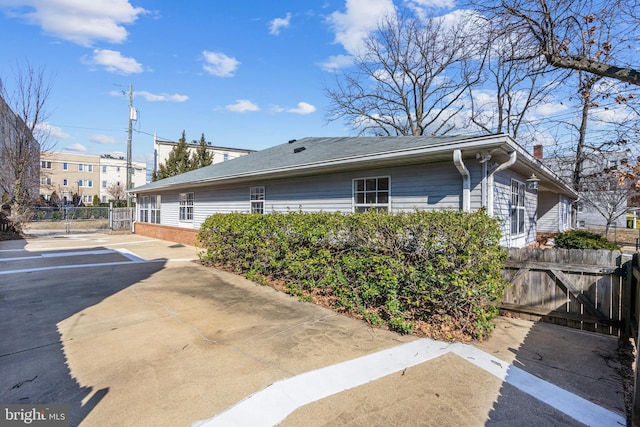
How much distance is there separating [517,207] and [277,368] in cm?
783

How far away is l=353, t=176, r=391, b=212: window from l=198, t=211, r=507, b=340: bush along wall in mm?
2112

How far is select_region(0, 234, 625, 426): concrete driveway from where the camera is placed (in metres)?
2.54

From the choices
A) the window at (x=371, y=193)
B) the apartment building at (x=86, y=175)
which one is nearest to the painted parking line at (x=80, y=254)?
the window at (x=371, y=193)

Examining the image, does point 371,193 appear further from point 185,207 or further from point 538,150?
point 538,150

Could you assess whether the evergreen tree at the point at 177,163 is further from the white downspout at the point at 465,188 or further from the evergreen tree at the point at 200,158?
the white downspout at the point at 465,188

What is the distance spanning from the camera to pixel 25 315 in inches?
189

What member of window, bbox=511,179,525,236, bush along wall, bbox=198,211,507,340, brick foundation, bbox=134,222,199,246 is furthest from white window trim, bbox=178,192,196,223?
window, bbox=511,179,525,236

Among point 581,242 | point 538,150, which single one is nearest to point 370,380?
point 581,242

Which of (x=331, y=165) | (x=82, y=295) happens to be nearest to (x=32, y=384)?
(x=82, y=295)

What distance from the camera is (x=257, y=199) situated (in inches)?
445

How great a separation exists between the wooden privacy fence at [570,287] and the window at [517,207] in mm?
3310

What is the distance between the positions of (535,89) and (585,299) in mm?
19517

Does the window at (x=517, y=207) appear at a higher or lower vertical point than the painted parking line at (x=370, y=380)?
higher

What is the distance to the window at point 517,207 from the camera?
25.9 ft
